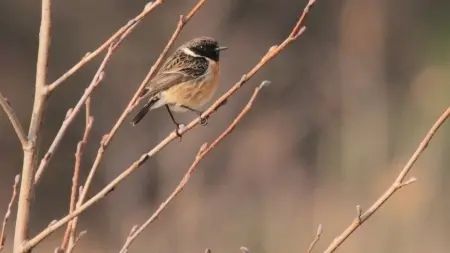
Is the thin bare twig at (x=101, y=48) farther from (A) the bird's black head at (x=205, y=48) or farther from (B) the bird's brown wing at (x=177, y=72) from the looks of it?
(A) the bird's black head at (x=205, y=48)

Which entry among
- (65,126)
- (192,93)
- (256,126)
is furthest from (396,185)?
(256,126)

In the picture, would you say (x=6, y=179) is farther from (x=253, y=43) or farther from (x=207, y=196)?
(x=253, y=43)

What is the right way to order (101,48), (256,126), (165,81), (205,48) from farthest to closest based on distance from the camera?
(256,126), (205,48), (165,81), (101,48)

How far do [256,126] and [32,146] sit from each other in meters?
10.7

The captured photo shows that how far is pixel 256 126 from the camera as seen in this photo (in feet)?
40.5

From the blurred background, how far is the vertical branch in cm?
719

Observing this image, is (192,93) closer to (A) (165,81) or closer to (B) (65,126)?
(A) (165,81)

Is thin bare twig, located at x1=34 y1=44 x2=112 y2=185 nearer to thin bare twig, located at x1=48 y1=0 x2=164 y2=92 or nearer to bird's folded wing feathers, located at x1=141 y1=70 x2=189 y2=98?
thin bare twig, located at x1=48 y1=0 x2=164 y2=92

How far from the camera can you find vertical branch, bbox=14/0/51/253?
1.67 m

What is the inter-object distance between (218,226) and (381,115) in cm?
301

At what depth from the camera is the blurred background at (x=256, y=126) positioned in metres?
10.0

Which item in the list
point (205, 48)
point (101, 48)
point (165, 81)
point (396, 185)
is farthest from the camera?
point (205, 48)

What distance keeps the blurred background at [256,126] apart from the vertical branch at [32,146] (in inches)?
283

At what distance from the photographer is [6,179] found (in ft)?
36.5
